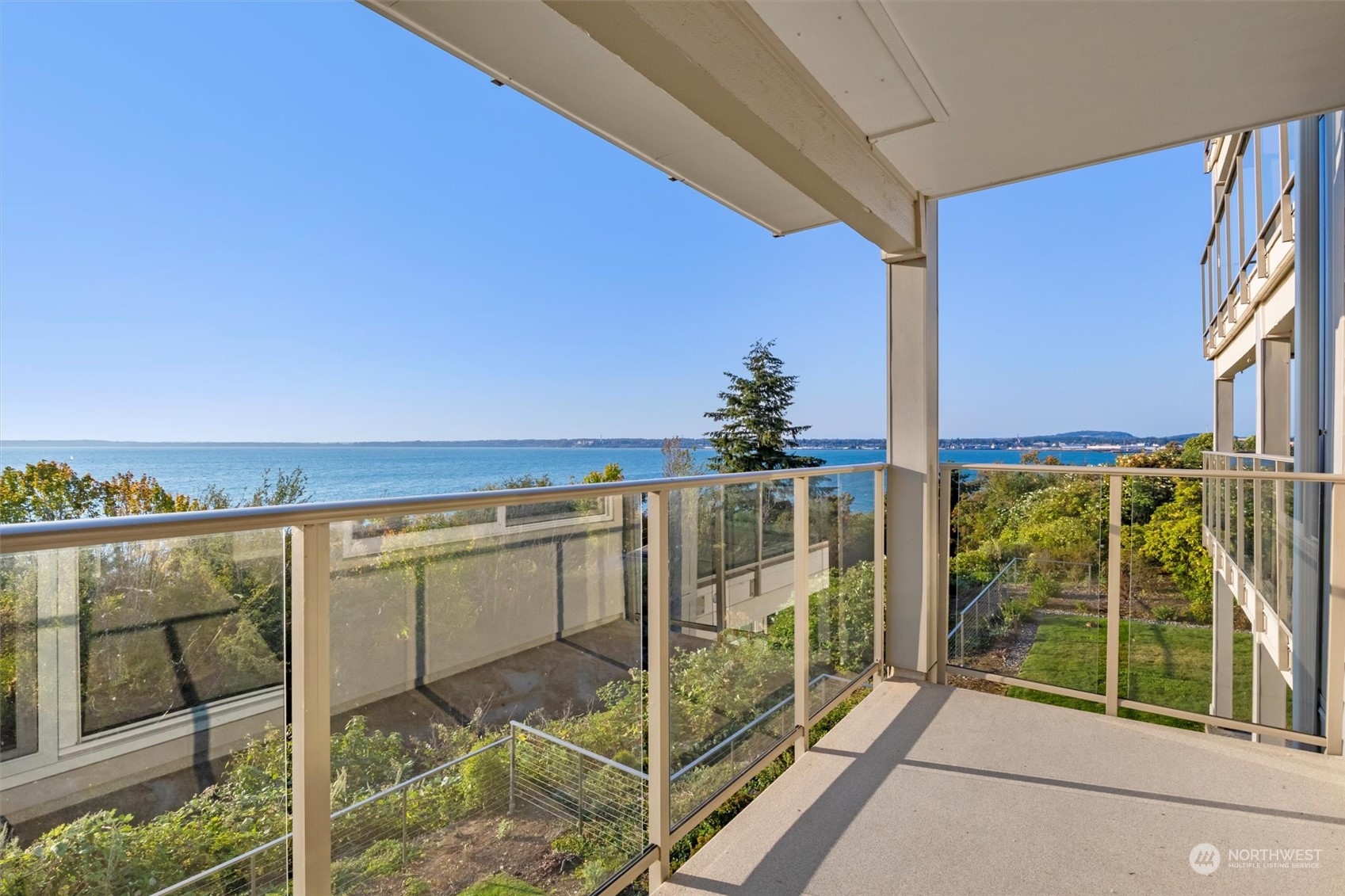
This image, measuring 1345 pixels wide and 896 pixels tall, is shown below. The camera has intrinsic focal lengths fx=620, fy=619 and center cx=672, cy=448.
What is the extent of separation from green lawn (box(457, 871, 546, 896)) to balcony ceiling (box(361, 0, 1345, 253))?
178 centimetres

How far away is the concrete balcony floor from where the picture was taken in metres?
1.71

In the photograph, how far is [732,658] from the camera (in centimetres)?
214

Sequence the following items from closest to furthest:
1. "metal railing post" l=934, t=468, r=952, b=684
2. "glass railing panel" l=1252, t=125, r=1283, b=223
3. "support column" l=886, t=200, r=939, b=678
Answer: "support column" l=886, t=200, r=939, b=678
"metal railing post" l=934, t=468, r=952, b=684
"glass railing panel" l=1252, t=125, r=1283, b=223

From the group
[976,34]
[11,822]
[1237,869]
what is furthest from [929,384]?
[11,822]

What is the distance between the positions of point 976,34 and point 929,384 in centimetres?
166

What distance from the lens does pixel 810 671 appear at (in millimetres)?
2578

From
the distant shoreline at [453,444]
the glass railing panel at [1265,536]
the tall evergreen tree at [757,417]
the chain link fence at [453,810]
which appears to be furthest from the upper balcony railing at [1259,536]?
the tall evergreen tree at [757,417]

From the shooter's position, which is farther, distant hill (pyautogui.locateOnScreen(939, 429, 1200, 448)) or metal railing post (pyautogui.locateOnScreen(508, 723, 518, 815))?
distant hill (pyautogui.locateOnScreen(939, 429, 1200, 448))

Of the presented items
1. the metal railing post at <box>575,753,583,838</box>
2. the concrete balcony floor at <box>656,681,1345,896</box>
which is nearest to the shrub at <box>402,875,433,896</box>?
the metal railing post at <box>575,753,583,838</box>

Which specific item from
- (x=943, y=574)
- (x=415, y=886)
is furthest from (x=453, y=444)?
(x=415, y=886)

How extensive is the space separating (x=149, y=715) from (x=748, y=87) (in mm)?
1815

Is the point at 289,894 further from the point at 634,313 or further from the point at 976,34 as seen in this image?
the point at 634,313

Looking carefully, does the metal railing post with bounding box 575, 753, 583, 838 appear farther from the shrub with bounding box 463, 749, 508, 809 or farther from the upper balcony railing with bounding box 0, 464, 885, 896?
the shrub with bounding box 463, 749, 508, 809

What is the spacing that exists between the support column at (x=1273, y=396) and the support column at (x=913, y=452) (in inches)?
123
